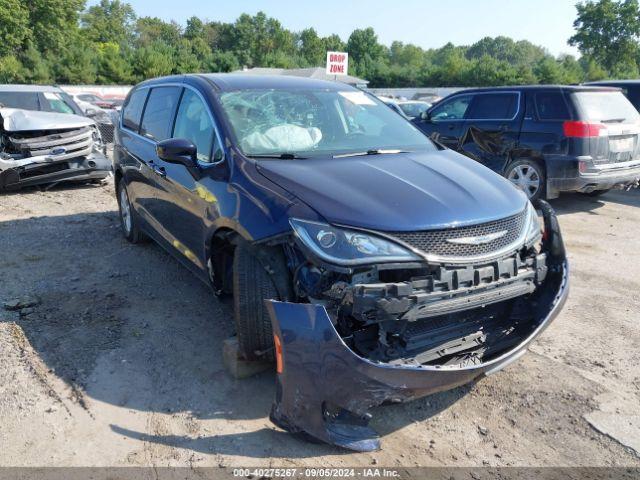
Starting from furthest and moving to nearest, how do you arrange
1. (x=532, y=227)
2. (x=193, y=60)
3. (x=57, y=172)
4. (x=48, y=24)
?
(x=193, y=60) → (x=48, y=24) → (x=57, y=172) → (x=532, y=227)

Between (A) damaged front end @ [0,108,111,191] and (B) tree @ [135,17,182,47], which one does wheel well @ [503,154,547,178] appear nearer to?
(A) damaged front end @ [0,108,111,191]

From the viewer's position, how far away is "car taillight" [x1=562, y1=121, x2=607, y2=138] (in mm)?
7598

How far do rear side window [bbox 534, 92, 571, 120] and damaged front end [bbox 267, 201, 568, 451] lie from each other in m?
5.43

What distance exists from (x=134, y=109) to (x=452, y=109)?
5730mm

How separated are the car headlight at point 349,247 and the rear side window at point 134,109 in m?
3.48

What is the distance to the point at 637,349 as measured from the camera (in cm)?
393

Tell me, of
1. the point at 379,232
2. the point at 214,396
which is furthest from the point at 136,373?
the point at 379,232

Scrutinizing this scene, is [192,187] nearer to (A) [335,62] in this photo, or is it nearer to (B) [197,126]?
(B) [197,126]

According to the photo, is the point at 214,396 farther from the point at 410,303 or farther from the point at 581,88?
the point at 581,88

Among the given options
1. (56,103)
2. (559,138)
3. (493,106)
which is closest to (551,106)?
(559,138)

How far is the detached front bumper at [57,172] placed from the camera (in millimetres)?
8633

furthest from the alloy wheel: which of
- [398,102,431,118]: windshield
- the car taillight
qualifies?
[398,102,431,118]: windshield

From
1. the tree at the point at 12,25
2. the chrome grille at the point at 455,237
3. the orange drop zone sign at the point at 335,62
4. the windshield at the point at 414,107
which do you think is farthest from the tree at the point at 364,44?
the chrome grille at the point at 455,237

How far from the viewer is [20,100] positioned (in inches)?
388
